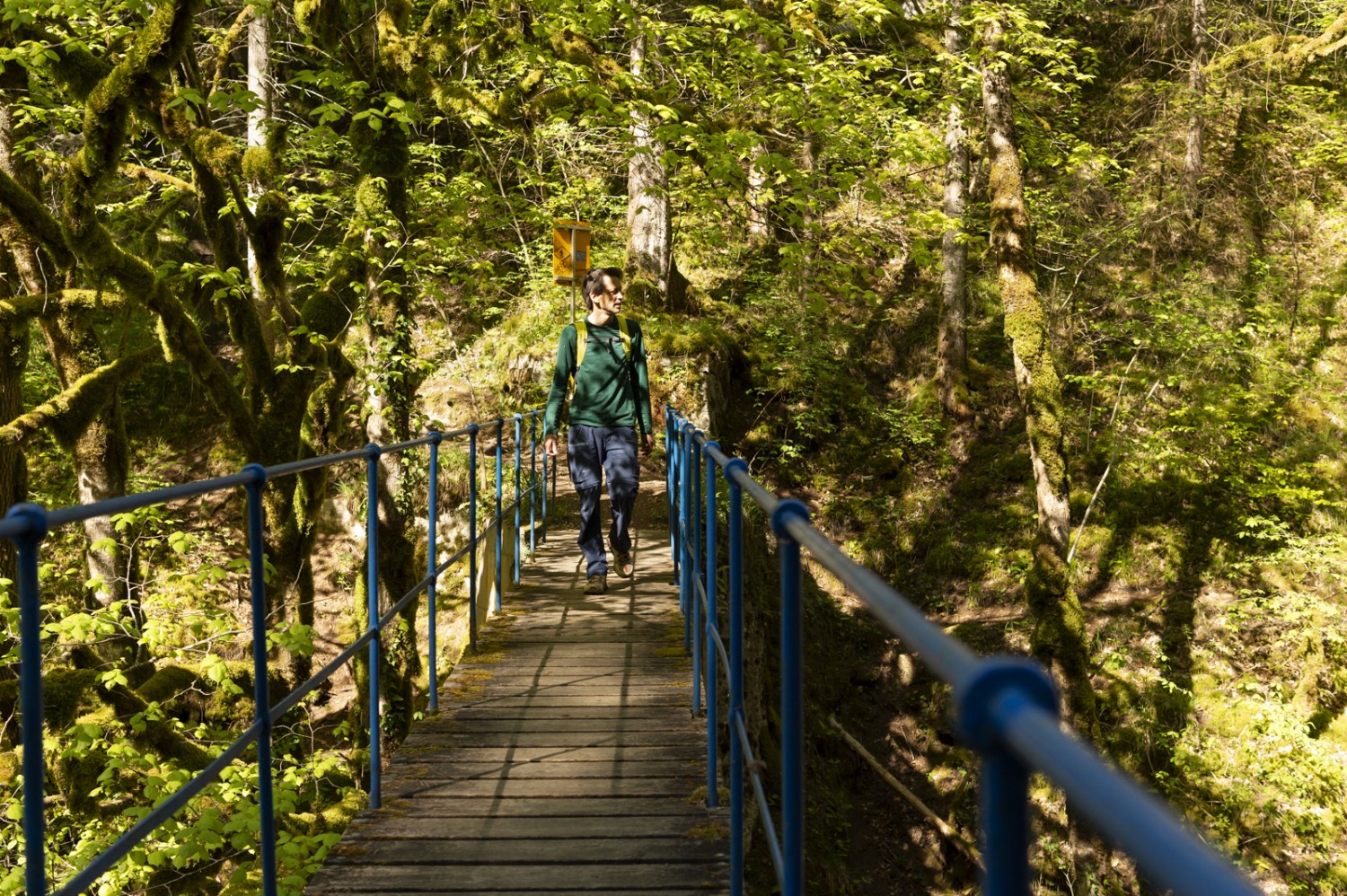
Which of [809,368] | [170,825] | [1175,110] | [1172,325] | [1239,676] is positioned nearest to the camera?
[170,825]

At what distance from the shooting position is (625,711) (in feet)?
17.5

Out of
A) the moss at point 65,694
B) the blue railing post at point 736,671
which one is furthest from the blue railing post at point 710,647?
the moss at point 65,694

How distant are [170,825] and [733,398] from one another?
11954 millimetres

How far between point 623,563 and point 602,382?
1.74 metres

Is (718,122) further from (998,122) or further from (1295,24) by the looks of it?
(1295,24)

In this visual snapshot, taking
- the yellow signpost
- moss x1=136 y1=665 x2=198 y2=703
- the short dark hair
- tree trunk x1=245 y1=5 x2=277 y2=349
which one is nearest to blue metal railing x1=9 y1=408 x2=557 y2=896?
the short dark hair

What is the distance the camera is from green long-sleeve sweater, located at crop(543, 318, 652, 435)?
22.0 feet

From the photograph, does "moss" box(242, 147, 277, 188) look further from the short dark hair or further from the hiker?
the short dark hair

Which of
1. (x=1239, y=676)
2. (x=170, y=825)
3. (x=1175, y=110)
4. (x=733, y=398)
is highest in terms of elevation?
(x=1175, y=110)

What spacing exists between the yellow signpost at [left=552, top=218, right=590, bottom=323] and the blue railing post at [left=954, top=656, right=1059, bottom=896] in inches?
465

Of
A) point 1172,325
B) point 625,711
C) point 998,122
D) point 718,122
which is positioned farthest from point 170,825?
point 1172,325

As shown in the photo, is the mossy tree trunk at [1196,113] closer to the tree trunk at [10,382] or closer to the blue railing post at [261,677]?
the tree trunk at [10,382]

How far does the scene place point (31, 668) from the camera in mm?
1913

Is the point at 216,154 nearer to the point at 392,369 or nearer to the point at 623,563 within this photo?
the point at 392,369
